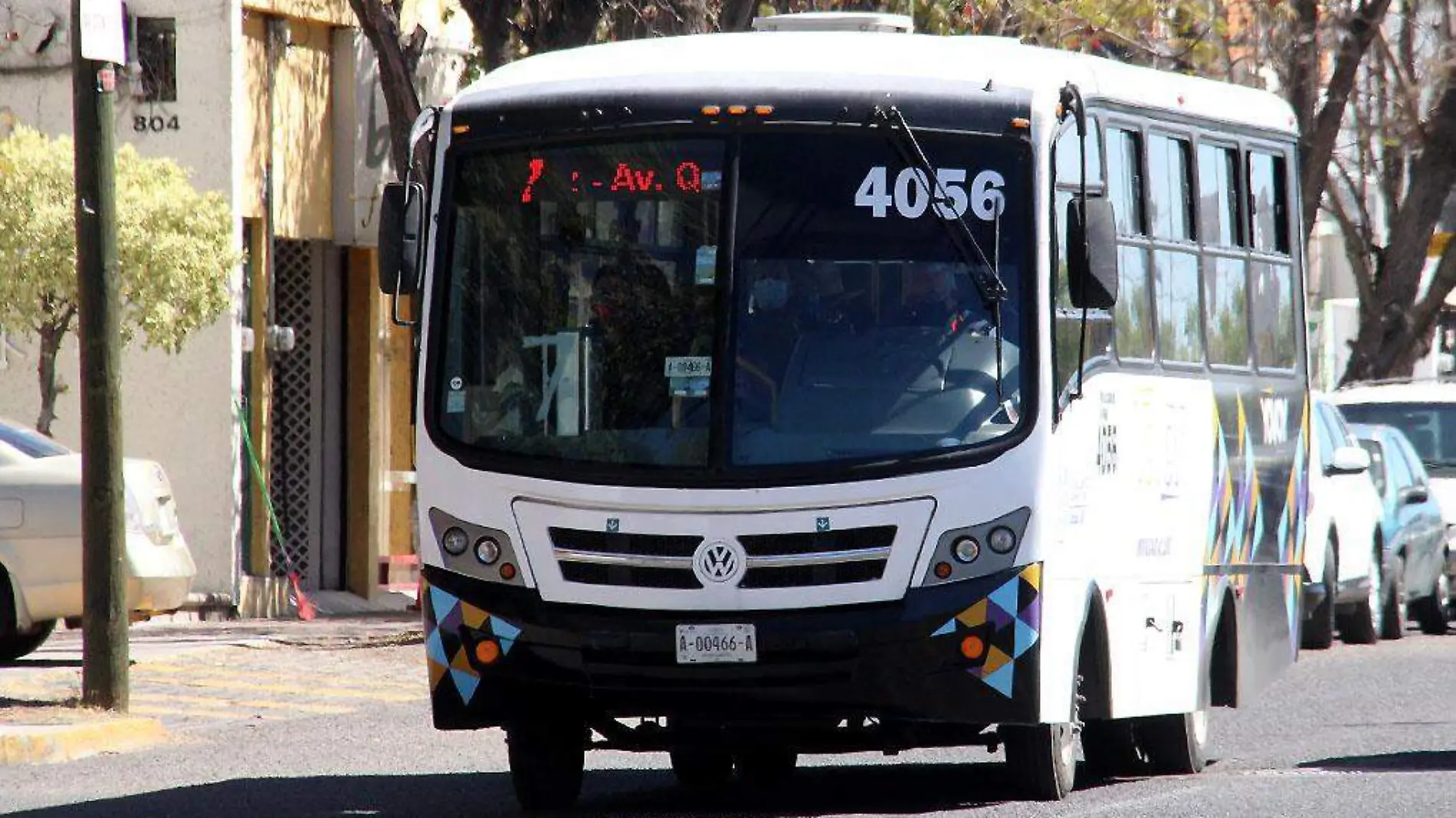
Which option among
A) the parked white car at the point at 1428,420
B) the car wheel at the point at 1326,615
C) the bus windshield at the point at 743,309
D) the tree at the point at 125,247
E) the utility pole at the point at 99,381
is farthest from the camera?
the parked white car at the point at 1428,420

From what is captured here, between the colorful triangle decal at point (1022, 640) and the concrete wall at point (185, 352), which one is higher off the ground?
the concrete wall at point (185, 352)

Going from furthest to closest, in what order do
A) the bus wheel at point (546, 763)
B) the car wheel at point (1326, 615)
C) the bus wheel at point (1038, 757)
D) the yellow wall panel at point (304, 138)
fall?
the yellow wall panel at point (304, 138) < the car wheel at point (1326, 615) < the bus wheel at point (546, 763) < the bus wheel at point (1038, 757)

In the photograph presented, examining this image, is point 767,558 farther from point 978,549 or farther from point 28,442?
point 28,442

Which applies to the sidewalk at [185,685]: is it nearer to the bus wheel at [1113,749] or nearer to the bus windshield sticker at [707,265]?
the bus windshield sticker at [707,265]

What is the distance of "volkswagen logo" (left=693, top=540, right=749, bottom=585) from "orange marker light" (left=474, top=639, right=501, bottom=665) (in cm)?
77

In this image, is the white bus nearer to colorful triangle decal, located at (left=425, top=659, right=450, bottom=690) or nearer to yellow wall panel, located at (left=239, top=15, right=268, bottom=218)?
colorful triangle decal, located at (left=425, top=659, right=450, bottom=690)

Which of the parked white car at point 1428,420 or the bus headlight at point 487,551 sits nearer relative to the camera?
the bus headlight at point 487,551

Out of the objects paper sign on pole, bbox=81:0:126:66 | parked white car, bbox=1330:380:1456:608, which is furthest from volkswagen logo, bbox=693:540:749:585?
parked white car, bbox=1330:380:1456:608

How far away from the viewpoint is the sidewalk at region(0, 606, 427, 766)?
13320mm

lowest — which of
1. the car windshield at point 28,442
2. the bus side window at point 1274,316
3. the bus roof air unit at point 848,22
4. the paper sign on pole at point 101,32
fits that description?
the car windshield at point 28,442

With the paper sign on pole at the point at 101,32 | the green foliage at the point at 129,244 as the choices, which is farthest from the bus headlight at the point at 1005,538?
the green foliage at the point at 129,244

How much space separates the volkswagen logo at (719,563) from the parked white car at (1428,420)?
15163 millimetres

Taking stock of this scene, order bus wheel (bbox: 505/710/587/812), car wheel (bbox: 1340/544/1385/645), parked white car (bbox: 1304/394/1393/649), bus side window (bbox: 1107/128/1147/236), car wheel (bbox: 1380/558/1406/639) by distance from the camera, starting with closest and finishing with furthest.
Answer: bus wheel (bbox: 505/710/587/812)
bus side window (bbox: 1107/128/1147/236)
parked white car (bbox: 1304/394/1393/649)
car wheel (bbox: 1340/544/1385/645)
car wheel (bbox: 1380/558/1406/639)

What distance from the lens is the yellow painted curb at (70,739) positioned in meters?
12.8
